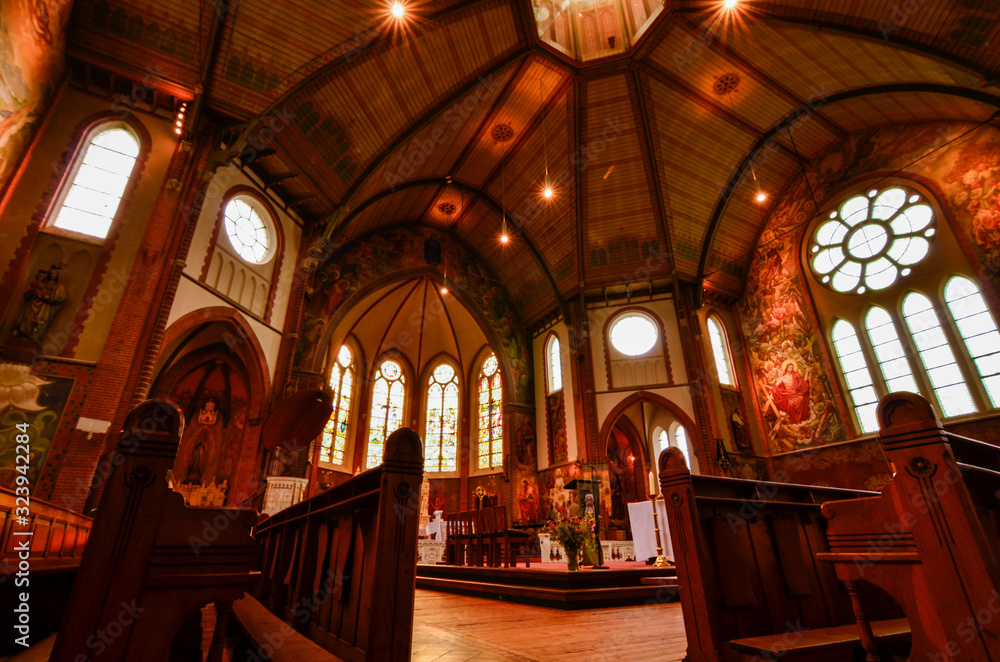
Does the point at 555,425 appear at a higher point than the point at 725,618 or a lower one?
higher

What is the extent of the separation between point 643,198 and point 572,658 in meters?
13.1

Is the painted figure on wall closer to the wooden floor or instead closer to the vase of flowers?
the vase of flowers

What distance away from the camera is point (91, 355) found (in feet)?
23.7

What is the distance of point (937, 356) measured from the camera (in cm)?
1076

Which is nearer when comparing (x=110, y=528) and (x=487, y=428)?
(x=110, y=528)

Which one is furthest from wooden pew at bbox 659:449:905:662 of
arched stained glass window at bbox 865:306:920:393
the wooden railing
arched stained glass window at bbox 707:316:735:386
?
arched stained glass window at bbox 707:316:735:386

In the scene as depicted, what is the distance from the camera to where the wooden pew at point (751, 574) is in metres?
2.62

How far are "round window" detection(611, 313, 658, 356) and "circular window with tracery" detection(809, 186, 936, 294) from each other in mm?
4735

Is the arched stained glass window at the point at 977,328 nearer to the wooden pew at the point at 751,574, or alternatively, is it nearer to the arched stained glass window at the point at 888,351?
the arched stained glass window at the point at 888,351

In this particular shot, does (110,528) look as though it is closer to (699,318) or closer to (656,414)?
(699,318)

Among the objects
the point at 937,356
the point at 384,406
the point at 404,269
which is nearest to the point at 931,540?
the point at 937,356

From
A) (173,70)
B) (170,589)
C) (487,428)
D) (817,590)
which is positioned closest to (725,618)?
(817,590)

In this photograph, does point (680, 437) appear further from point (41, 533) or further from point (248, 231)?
point (41, 533)

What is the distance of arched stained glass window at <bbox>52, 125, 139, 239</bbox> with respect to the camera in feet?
25.7
